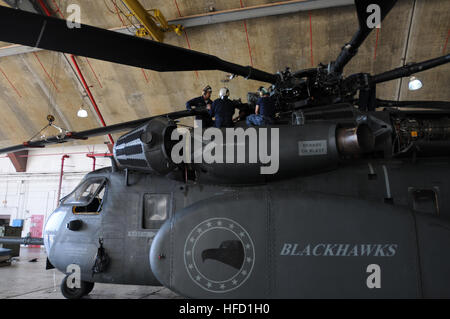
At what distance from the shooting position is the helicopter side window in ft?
15.4

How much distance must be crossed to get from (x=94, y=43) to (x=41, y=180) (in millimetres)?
21029

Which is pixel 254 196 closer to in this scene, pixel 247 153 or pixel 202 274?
pixel 247 153

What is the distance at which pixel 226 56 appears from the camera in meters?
12.4

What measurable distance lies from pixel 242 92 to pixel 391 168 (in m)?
10.4

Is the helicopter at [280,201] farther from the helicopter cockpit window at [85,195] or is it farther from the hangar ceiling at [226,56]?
the hangar ceiling at [226,56]

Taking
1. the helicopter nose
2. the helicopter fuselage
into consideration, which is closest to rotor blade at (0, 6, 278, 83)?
the helicopter fuselage

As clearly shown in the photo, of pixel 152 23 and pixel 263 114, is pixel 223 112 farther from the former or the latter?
pixel 152 23

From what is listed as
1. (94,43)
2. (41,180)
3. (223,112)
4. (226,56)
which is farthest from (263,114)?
(41,180)

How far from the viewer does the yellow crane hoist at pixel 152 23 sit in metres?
10.5

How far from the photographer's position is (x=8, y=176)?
71.7 ft

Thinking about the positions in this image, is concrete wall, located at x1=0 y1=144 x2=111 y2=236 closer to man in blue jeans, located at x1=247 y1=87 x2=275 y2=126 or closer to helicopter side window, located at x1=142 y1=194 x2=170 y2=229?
helicopter side window, located at x1=142 y1=194 x2=170 y2=229

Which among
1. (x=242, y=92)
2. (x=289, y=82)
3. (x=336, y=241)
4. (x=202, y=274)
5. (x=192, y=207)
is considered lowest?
(x=202, y=274)

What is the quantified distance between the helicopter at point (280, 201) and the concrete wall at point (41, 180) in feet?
52.9

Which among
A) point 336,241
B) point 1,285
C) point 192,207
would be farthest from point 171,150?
point 1,285
